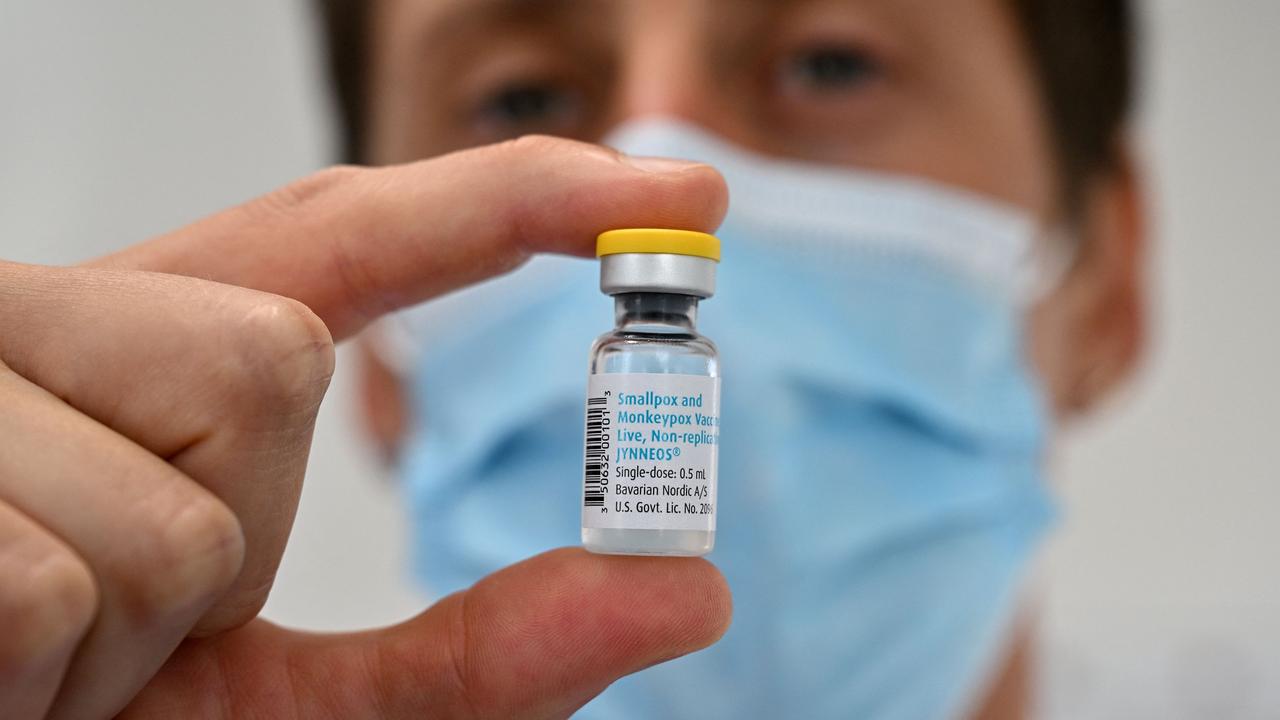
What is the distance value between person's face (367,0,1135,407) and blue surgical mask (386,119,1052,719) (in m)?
0.08

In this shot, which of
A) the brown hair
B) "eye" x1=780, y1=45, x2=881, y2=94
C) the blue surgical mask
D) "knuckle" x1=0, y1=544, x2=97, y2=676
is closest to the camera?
"knuckle" x1=0, y1=544, x2=97, y2=676

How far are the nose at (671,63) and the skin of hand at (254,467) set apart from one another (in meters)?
0.70

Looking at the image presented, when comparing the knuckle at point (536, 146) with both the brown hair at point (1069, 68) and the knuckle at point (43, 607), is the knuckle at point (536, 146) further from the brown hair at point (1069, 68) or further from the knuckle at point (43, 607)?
the brown hair at point (1069, 68)

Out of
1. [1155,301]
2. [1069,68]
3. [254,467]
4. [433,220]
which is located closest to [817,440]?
[433,220]

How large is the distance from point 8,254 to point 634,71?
1676mm

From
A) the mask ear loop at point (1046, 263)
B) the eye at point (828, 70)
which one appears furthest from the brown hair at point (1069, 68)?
the eye at point (828, 70)

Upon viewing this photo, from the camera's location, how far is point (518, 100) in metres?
1.79

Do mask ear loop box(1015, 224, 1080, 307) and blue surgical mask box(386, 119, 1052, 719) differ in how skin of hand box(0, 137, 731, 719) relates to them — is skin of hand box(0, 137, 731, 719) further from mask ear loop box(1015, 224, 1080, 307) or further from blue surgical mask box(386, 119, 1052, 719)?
mask ear loop box(1015, 224, 1080, 307)

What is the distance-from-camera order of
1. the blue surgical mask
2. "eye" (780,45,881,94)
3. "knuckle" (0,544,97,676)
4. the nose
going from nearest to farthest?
1. "knuckle" (0,544,97,676)
2. the blue surgical mask
3. the nose
4. "eye" (780,45,881,94)

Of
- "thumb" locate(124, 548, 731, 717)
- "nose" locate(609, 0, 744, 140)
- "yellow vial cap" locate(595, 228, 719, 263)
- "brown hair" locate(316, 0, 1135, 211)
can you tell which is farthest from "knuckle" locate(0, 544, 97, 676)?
"brown hair" locate(316, 0, 1135, 211)

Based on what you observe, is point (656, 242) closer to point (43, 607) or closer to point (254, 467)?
point (254, 467)

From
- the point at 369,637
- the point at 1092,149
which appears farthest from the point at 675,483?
the point at 1092,149

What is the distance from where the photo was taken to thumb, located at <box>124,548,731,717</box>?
758 millimetres

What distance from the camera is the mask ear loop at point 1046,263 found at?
65.5 inches
